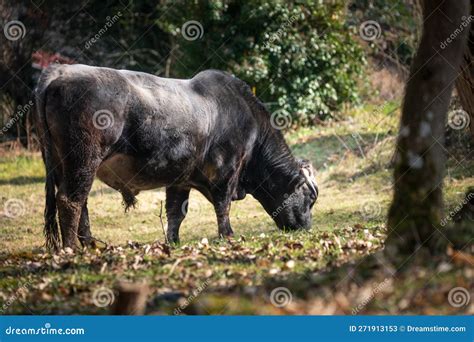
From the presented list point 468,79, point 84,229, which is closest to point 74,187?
point 84,229

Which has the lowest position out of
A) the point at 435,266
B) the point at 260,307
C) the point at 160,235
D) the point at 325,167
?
the point at 160,235

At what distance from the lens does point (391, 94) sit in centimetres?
2220

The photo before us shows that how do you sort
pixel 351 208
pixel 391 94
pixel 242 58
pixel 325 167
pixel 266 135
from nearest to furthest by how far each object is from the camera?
1. pixel 266 135
2. pixel 351 208
3. pixel 325 167
4. pixel 242 58
5. pixel 391 94

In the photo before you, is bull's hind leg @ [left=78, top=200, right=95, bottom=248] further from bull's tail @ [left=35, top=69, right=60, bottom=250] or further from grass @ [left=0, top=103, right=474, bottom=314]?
grass @ [left=0, top=103, right=474, bottom=314]

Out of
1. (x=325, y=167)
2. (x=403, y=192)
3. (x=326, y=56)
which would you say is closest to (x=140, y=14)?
(x=326, y=56)

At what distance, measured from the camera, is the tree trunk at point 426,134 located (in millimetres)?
7504

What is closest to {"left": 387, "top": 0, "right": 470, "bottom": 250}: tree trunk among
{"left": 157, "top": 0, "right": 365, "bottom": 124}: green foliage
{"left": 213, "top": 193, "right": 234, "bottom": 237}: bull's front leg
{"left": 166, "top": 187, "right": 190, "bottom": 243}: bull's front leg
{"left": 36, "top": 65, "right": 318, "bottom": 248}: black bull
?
{"left": 36, "top": 65, "right": 318, "bottom": 248}: black bull

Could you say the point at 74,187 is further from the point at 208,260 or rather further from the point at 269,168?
the point at 269,168

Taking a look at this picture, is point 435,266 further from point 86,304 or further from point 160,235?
point 160,235

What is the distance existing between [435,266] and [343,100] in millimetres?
13798

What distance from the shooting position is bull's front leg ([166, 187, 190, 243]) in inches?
474

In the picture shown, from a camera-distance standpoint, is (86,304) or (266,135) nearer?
(86,304)

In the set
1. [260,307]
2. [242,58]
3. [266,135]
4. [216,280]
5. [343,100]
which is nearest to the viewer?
[260,307]

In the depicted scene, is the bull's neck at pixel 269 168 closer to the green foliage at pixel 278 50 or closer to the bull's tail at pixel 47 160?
the bull's tail at pixel 47 160
